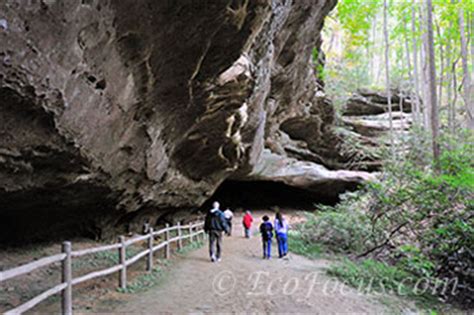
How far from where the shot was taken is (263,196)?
102 feet

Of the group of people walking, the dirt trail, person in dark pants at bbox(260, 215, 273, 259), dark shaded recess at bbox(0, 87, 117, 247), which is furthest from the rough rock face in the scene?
person in dark pants at bbox(260, 215, 273, 259)

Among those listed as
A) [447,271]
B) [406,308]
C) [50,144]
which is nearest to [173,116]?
[50,144]

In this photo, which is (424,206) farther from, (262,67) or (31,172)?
(31,172)

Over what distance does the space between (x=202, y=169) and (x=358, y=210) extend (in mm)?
6528

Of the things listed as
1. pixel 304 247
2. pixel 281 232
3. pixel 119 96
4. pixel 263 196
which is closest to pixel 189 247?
pixel 281 232

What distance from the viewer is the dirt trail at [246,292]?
579 centimetres

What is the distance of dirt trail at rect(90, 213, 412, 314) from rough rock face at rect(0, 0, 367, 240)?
286 cm

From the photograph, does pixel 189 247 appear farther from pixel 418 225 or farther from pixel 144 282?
pixel 418 225

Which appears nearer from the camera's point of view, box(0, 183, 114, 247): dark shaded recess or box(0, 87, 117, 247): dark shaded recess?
box(0, 87, 117, 247): dark shaded recess

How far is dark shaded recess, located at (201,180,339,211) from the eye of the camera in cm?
2967

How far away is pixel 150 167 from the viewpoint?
10.3 metres

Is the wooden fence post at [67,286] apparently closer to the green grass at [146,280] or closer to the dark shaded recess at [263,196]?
the green grass at [146,280]

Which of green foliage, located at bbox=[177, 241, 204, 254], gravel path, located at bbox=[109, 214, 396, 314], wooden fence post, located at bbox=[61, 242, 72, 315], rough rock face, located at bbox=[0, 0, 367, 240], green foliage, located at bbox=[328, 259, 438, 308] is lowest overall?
green foliage, located at bbox=[177, 241, 204, 254]

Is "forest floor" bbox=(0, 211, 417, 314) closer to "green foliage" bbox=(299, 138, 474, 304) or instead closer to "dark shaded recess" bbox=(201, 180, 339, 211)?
"green foliage" bbox=(299, 138, 474, 304)
